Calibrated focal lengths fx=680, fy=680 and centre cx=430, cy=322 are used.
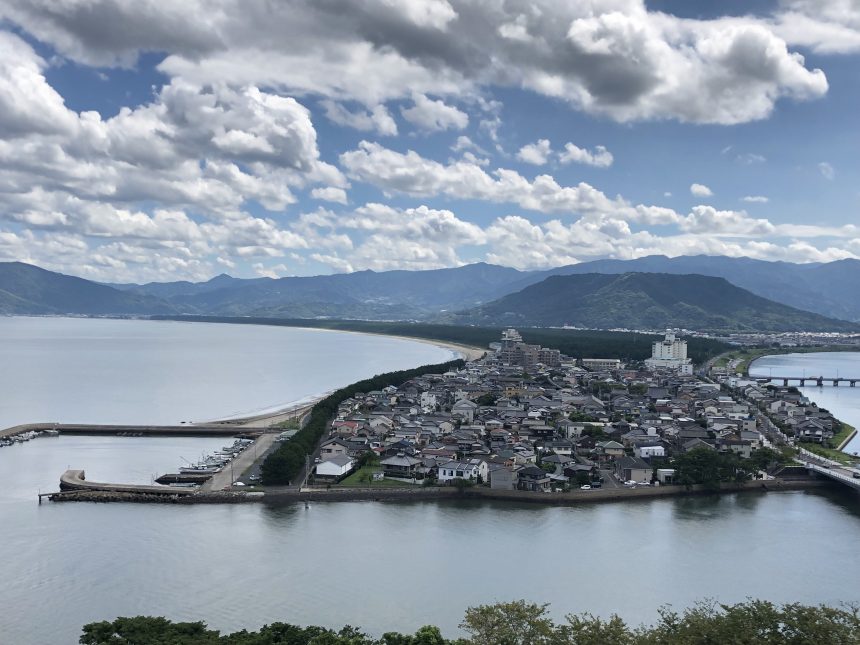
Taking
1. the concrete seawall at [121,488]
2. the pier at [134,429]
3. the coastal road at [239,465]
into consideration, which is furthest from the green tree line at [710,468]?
the pier at [134,429]

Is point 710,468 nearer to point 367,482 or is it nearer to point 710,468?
point 710,468

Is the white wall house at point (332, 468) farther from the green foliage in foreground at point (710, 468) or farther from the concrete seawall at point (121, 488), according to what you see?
the green foliage in foreground at point (710, 468)

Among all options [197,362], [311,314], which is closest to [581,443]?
[197,362]

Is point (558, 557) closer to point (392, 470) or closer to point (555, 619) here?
point (555, 619)

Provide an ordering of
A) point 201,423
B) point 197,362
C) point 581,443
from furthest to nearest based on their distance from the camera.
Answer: point 197,362 < point 201,423 < point 581,443

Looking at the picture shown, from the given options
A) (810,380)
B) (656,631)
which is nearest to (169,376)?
(656,631)

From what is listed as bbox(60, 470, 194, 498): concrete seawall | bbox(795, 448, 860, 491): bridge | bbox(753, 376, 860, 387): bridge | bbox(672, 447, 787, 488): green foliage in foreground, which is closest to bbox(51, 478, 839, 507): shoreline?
bbox(60, 470, 194, 498): concrete seawall
